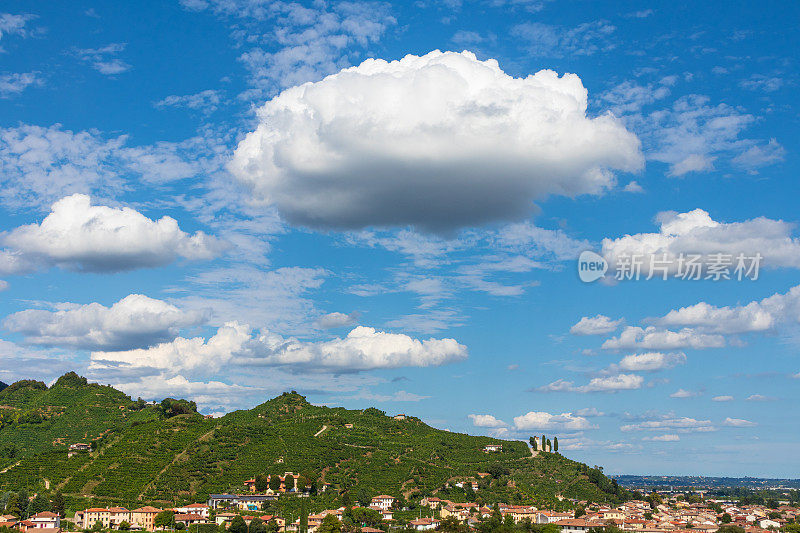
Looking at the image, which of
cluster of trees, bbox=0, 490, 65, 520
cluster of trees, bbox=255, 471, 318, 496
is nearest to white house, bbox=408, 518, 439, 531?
cluster of trees, bbox=255, 471, 318, 496

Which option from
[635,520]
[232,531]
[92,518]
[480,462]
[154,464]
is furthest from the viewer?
[480,462]

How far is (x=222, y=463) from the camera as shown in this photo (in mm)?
153750

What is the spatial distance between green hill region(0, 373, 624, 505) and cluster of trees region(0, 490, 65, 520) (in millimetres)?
8494

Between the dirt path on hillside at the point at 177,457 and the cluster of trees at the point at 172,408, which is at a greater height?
the cluster of trees at the point at 172,408

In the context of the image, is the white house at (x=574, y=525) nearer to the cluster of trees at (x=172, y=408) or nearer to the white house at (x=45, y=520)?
the white house at (x=45, y=520)

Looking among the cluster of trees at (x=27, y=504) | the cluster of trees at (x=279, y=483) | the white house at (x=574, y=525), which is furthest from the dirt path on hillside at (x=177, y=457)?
the white house at (x=574, y=525)

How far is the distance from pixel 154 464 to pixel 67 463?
18.3m

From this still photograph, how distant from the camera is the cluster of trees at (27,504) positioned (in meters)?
121

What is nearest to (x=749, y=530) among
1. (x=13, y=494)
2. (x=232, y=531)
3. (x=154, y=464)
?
(x=232, y=531)

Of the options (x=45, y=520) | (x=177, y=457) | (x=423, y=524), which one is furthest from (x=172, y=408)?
(x=423, y=524)

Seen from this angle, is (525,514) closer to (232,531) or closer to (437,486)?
(437,486)

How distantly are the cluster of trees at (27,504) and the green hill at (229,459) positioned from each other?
849 cm

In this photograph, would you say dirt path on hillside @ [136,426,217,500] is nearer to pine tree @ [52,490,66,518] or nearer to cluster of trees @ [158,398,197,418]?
pine tree @ [52,490,66,518]

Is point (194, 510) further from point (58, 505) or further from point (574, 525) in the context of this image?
point (574, 525)
